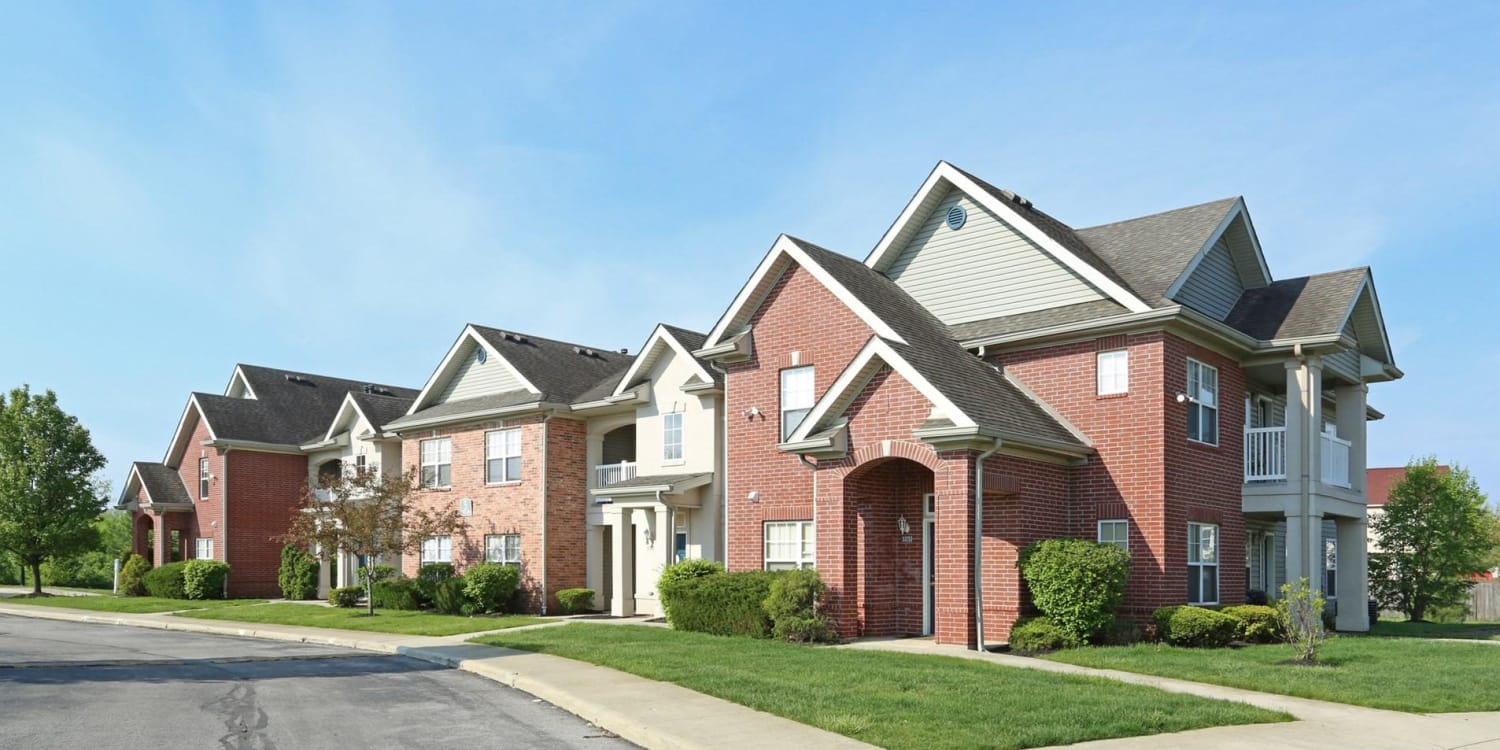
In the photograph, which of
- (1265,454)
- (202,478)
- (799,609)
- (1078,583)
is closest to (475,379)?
(202,478)

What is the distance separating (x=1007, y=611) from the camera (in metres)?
20.5

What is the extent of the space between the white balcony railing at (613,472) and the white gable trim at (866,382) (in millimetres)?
10799

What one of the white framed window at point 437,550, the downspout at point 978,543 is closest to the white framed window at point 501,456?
the white framed window at point 437,550

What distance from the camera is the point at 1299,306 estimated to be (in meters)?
24.8

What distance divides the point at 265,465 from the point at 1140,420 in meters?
33.7

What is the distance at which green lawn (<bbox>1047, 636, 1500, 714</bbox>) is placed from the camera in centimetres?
1417

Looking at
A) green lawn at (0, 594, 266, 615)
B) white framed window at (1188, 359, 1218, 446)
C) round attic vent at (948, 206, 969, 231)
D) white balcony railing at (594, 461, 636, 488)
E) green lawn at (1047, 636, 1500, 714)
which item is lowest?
green lawn at (0, 594, 266, 615)

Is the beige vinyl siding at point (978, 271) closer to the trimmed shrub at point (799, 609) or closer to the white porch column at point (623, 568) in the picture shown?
the trimmed shrub at point (799, 609)

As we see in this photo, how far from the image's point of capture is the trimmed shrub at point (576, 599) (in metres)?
31.4

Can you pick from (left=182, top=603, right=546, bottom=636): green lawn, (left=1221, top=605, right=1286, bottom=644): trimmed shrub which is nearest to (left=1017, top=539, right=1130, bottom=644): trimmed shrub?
(left=1221, top=605, right=1286, bottom=644): trimmed shrub

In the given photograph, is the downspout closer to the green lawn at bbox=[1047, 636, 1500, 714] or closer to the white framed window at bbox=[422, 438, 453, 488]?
the green lawn at bbox=[1047, 636, 1500, 714]

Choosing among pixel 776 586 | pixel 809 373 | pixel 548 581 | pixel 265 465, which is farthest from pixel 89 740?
pixel 265 465

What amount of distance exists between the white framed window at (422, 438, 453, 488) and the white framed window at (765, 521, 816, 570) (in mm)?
14175

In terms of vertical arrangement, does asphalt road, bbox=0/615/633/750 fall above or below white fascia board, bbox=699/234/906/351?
below
